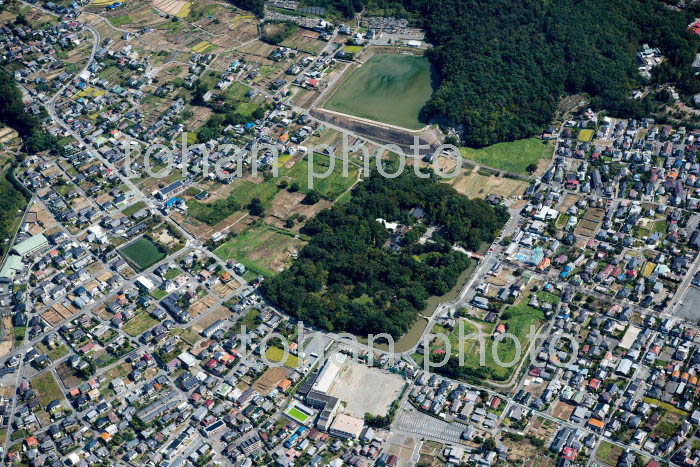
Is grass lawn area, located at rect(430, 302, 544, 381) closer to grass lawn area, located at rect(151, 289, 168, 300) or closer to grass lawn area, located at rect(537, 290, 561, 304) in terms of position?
grass lawn area, located at rect(537, 290, 561, 304)

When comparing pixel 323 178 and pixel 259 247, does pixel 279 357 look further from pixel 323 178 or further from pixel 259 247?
pixel 323 178

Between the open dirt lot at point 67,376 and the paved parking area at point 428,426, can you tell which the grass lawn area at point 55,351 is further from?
the paved parking area at point 428,426

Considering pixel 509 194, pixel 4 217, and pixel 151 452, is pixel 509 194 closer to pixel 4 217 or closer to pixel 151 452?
pixel 151 452

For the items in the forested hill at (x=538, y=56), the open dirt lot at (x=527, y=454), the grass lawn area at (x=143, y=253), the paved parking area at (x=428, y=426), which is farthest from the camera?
the forested hill at (x=538, y=56)

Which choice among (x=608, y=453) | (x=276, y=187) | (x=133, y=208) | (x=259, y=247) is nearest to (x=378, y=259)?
(x=259, y=247)

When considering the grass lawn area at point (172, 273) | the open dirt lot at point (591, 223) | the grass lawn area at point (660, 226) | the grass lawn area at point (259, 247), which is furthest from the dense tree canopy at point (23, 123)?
the grass lawn area at point (660, 226)

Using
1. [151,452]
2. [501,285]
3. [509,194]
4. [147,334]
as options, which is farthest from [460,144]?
[151,452]
